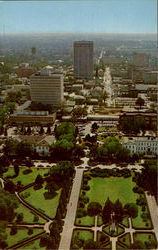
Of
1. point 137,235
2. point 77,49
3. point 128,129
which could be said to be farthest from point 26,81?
point 137,235

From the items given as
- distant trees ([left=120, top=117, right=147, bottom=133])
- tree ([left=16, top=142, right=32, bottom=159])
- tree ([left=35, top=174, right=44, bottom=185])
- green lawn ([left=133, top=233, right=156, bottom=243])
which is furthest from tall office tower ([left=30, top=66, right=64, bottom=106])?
green lawn ([left=133, top=233, right=156, bottom=243])

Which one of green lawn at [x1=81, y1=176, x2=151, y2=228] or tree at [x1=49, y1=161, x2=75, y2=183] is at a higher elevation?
tree at [x1=49, y1=161, x2=75, y2=183]

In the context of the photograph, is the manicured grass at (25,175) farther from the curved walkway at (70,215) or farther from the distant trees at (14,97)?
the distant trees at (14,97)

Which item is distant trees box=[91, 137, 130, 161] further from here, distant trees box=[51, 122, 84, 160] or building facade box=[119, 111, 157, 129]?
building facade box=[119, 111, 157, 129]

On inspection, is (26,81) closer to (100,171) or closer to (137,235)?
(100,171)

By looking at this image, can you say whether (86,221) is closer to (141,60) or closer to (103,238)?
(103,238)
